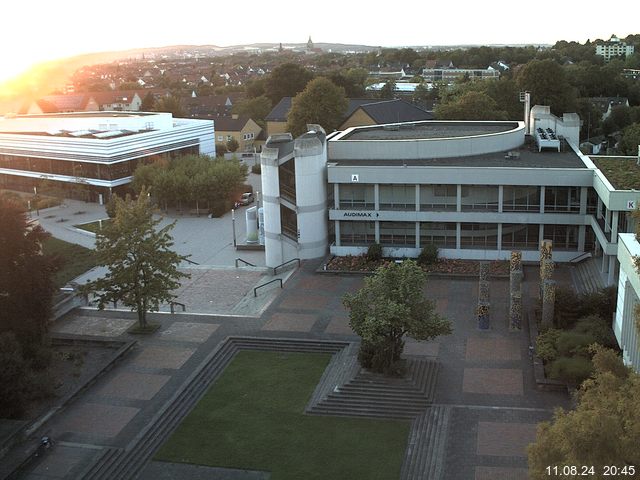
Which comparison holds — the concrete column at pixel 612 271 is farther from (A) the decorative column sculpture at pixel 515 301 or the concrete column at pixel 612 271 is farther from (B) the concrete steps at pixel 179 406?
(B) the concrete steps at pixel 179 406

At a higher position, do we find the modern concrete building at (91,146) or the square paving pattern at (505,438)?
the modern concrete building at (91,146)

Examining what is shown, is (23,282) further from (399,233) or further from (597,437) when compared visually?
(597,437)

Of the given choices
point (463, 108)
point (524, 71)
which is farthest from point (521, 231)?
point (524, 71)

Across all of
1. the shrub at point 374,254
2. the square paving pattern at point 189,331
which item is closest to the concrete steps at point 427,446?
the square paving pattern at point 189,331

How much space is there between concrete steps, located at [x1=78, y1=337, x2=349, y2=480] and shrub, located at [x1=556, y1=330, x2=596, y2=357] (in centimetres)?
820

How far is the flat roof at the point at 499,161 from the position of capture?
1578 inches

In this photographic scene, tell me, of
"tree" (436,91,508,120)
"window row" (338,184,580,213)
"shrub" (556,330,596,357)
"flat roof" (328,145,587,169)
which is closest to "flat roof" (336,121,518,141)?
"flat roof" (328,145,587,169)

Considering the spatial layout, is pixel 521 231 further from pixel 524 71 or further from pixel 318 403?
pixel 524 71

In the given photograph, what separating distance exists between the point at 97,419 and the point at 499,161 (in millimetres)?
27016

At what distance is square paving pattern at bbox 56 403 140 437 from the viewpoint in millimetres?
23375

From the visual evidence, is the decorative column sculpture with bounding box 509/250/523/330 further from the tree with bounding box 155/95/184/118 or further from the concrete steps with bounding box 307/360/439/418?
the tree with bounding box 155/95/184/118

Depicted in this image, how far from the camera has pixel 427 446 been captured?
71.4 ft

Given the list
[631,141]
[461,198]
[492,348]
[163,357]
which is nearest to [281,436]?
[163,357]

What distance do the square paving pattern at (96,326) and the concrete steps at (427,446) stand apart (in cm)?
1472
